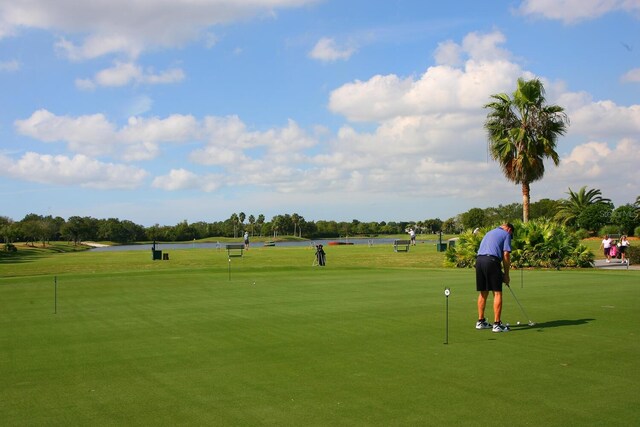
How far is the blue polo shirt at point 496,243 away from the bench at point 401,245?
1732 inches

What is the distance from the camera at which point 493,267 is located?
38.0 ft

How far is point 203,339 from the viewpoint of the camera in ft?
35.9

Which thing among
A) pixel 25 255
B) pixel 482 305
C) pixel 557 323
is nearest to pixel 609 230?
pixel 557 323

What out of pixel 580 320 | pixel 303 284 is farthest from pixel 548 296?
pixel 303 284

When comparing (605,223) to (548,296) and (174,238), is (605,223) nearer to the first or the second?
(548,296)

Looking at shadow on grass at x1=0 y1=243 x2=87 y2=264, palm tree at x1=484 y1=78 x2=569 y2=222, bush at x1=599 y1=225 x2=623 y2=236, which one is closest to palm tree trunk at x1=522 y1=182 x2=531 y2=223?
palm tree at x1=484 y1=78 x2=569 y2=222

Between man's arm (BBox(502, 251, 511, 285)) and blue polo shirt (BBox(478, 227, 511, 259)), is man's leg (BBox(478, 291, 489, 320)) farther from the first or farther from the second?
blue polo shirt (BBox(478, 227, 511, 259))

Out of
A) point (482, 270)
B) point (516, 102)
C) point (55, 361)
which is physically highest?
point (516, 102)

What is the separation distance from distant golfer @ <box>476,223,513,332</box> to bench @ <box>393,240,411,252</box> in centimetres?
4402

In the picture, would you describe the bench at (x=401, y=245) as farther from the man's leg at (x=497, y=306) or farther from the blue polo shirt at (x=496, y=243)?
the man's leg at (x=497, y=306)

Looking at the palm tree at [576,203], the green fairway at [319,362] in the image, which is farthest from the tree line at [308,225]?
the green fairway at [319,362]

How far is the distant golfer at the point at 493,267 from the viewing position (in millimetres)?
11508

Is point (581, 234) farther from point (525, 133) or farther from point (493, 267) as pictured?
point (493, 267)

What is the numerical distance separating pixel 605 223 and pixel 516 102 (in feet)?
137
